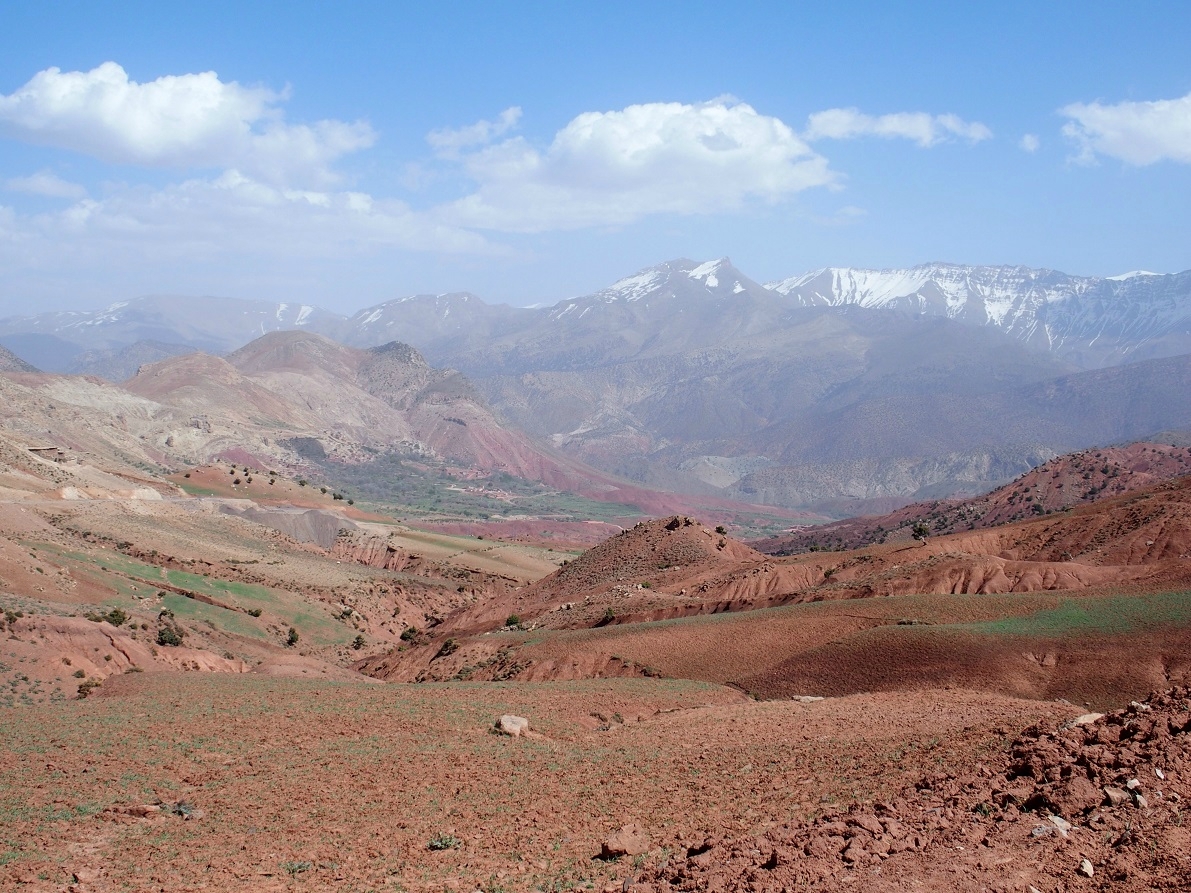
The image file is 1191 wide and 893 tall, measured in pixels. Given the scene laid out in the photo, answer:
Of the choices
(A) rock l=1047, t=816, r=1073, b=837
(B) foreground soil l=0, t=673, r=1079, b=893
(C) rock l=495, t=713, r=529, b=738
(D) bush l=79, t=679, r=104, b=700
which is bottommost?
(D) bush l=79, t=679, r=104, b=700

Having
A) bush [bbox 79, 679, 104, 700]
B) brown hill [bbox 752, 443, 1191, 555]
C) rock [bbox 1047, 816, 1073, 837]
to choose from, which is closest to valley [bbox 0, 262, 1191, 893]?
rock [bbox 1047, 816, 1073, 837]

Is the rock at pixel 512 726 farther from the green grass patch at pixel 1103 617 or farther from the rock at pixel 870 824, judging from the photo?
the green grass patch at pixel 1103 617

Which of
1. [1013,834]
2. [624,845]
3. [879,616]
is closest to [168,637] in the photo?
[879,616]

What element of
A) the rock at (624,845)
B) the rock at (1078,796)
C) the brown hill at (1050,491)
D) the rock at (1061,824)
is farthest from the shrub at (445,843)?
the brown hill at (1050,491)

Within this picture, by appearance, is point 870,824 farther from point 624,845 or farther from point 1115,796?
point 624,845

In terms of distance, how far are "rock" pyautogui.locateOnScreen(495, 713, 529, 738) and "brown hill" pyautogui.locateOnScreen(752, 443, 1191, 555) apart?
7282cm

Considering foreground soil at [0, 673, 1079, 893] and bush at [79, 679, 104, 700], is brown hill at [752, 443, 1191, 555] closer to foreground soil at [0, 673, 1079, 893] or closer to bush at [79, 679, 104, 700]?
foreground soil at [0, 673, 1079, 893]

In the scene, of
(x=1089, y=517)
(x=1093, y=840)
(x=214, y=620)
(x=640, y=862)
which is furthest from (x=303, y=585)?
(x=1093, y=840)

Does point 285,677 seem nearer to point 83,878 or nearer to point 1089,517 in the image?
point 83,878

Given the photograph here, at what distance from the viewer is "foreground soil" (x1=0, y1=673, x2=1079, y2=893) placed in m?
15.1

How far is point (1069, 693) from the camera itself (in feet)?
92.0

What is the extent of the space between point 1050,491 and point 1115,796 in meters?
94.0

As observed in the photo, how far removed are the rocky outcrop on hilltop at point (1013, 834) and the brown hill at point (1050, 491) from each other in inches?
3137

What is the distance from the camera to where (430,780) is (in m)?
20.3
